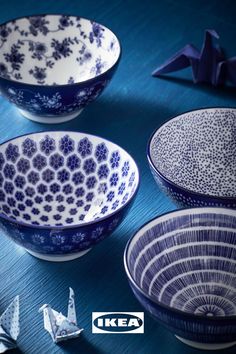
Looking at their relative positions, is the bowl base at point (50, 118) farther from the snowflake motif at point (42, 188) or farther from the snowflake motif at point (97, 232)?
the snowflake motif at point (97, 232)

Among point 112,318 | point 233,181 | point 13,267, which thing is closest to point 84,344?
point 112,318

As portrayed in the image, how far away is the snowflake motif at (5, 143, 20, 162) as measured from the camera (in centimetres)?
96

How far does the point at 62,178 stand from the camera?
100 centimetres

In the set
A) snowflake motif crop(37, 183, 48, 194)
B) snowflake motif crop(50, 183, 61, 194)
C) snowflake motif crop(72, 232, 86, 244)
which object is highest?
snowflake motif crop(72, 232, 86, 244)

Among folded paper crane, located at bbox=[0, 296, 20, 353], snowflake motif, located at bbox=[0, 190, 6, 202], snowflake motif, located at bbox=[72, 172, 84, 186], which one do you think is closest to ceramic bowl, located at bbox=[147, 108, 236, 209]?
snowflake motif, located at bbox=[72, 172, 84, 186]

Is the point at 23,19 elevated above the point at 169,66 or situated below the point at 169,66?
above

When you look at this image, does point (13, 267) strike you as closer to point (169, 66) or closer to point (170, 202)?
point (170, 202)

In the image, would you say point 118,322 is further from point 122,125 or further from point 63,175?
point 122,125

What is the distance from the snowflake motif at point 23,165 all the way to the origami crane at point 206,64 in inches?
13.6

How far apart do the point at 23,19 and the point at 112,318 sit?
0.62 meters

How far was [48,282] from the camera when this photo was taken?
854 millimetres

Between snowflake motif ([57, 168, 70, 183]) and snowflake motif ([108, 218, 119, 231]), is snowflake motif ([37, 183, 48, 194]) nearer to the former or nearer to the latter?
snowflake motif ([57, 168, 70, 183])

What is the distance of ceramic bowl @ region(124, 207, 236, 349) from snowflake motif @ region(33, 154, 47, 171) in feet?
0.75

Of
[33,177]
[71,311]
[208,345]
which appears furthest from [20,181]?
[208,345]
